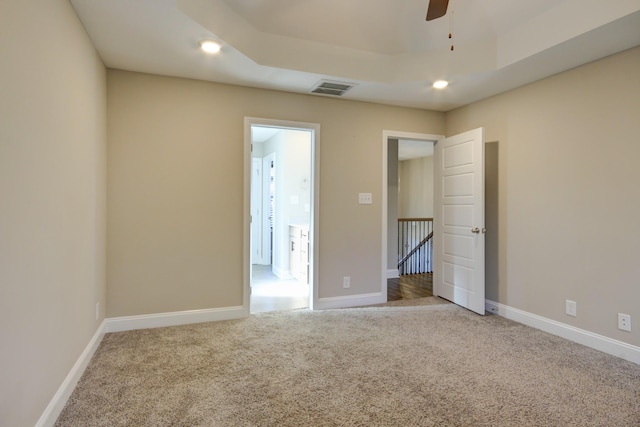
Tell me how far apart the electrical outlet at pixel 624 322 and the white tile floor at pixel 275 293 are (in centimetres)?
283

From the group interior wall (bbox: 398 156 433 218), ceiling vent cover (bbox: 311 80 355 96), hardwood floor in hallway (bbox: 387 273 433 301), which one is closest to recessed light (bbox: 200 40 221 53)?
ceiling vent cover (bbox: 311 80 355 96)

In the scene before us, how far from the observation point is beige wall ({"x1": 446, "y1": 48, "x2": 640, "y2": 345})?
2.69 metres

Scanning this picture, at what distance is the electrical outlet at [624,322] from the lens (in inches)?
105

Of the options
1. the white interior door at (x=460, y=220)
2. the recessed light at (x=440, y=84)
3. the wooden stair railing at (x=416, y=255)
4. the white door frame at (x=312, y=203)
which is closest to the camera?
the recessed light at (x=440, y=84)

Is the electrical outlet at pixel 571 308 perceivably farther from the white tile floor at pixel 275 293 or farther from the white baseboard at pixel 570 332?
the white tile floor at pixel 275 293

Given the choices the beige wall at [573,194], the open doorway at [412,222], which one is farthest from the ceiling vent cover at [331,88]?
the beige wall at [573,194]

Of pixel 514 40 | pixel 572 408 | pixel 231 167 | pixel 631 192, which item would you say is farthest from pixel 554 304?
pixel 231 167

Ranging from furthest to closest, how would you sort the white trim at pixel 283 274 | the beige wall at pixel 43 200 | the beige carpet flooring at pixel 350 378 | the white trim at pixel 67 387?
the white trim at pixel 283 274 → the beige carpet flooring at pixel 350 378 → the white trim at pixel 67 387 → the beige wall at pixel 43 200

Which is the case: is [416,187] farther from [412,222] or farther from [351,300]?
[351,300]

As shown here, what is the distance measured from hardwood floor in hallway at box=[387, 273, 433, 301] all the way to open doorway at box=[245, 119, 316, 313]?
3.95 feet

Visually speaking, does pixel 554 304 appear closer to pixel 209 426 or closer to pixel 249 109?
pixel 209 426

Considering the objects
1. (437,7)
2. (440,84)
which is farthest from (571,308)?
(437,7)

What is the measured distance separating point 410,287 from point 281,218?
90.8 inches

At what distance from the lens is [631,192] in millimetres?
2652
